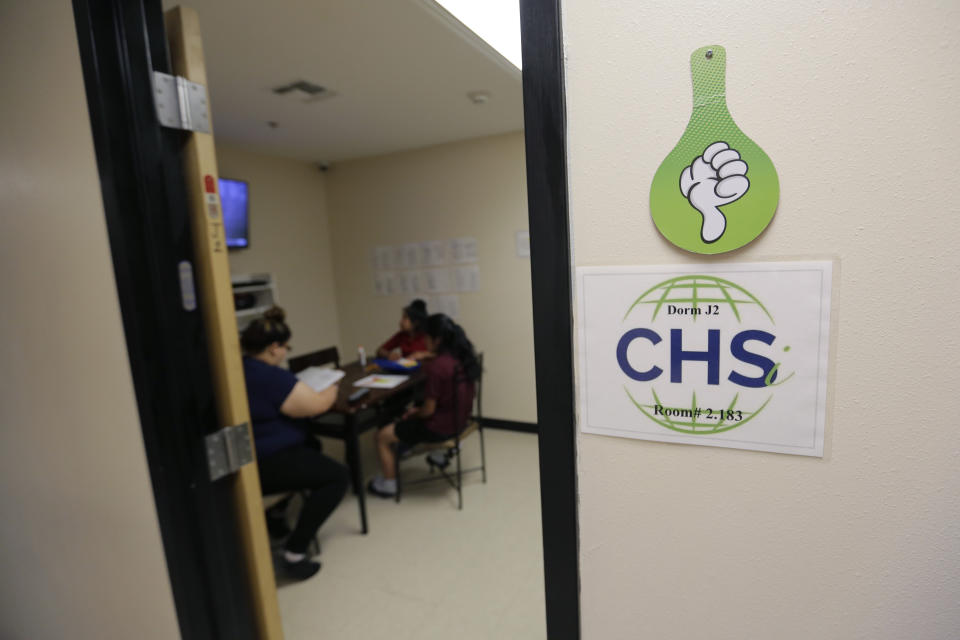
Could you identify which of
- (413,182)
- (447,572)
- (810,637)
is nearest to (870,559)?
(810,637)

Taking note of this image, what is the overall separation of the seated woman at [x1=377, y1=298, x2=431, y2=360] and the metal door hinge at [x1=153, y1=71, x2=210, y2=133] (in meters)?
2.65

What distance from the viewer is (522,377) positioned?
405 centimetres

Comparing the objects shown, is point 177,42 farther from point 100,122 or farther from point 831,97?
point 831,97

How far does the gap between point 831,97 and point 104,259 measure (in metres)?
1.38

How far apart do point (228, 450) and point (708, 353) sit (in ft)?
3.63

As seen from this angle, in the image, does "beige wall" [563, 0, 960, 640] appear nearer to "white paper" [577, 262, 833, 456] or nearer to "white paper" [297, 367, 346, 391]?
"white paper" [577, 262, 833, 456]

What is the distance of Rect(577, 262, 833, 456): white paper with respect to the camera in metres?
0.53

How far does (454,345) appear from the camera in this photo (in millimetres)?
3082

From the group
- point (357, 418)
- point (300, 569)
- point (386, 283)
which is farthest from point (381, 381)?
point (386, 283)

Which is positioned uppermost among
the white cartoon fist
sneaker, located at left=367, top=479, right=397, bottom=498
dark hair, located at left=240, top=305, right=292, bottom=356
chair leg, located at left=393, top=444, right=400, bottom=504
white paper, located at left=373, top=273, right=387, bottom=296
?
the white cartoon fist

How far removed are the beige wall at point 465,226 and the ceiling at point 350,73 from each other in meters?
0.34

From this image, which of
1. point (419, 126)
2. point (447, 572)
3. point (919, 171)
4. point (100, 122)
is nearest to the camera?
point (919, 171)

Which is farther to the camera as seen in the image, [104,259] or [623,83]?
[104,259]

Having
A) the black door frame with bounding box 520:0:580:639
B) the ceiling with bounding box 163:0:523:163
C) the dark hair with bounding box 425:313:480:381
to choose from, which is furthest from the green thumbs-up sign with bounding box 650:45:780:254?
the dark hair with bounding box 425:313:480:381
